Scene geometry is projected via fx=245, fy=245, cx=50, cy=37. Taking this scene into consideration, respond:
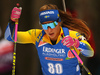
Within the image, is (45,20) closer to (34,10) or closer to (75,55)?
(75,55)

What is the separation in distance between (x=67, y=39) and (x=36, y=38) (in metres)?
0.82

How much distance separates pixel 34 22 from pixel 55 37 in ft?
7.34

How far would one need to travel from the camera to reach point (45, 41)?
12.0 feet

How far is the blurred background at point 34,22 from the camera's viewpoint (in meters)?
5.40

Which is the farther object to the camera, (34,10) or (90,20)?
(34,10)

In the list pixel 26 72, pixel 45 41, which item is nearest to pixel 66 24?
pixel 45 41

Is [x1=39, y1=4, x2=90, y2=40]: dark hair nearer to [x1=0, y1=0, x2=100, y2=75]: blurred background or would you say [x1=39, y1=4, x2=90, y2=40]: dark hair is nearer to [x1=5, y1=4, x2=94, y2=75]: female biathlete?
[x1=5, y1=4, x2=94, y2=75]: female biathlete

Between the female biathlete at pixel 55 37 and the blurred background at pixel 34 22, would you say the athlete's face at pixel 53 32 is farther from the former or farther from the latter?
the blurred background at pixel 34 22

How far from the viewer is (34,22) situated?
5805 millimetres

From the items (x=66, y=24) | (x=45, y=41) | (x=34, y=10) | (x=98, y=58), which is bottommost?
(x=98, y=58)

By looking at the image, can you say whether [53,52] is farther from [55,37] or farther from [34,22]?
[34,22]

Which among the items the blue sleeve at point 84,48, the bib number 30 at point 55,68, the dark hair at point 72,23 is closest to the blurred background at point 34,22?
the dark hair at point 72,23

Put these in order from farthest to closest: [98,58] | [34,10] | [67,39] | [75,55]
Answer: [34,10] → [98,58] → [75,55] → [67,39]

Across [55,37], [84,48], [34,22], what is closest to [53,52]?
[55,37]
